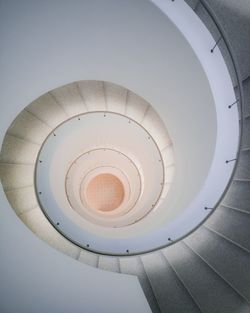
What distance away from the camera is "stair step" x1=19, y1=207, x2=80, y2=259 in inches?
140

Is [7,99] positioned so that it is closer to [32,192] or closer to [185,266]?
[32,192]

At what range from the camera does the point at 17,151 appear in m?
4.00

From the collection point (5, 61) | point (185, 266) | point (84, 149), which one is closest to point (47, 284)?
point (185, 266)

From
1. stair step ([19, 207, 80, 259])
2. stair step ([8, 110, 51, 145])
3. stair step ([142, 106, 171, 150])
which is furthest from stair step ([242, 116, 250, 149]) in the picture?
stair step ([8, 110, 51, 145])

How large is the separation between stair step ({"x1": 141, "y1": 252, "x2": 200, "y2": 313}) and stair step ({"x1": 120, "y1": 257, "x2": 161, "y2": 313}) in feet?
0.20

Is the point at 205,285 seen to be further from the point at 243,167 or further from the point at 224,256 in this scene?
the point at 243,167

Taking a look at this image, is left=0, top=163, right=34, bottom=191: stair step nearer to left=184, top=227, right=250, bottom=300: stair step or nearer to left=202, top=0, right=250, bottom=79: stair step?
left=184, top=227, right=250, bottom=300: stair step

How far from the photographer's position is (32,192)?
13.8 ft

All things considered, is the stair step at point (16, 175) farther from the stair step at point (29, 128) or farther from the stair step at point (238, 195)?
the stair step at point (238, 195)

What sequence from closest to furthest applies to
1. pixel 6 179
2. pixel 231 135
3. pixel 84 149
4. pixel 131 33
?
pixel 231 135 < pixel 131 33 < pixel 6 179 < pixel 84 149

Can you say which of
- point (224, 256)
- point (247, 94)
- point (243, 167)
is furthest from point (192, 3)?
point (224, 256)

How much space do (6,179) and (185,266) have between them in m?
2.55

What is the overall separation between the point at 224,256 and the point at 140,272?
97 centimetres

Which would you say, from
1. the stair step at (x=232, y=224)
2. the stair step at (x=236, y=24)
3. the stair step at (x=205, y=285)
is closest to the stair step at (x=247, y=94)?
the stair step at (x=236, y=24)
